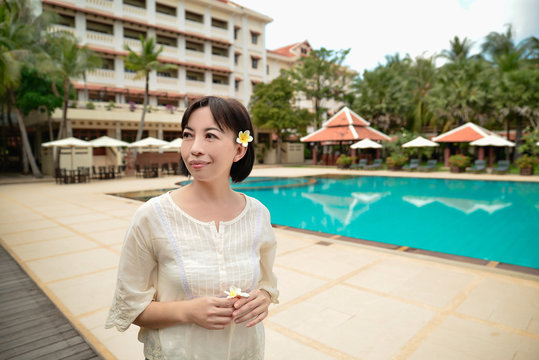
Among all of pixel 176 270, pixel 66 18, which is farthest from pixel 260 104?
pixel 176 270

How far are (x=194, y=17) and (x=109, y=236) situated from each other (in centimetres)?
2975

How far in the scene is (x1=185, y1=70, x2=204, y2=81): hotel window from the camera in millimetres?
30733

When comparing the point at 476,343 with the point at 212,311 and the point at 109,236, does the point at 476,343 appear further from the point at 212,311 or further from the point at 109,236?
the point at 109,236

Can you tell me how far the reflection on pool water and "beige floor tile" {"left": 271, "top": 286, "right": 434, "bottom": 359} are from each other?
3.60 metres

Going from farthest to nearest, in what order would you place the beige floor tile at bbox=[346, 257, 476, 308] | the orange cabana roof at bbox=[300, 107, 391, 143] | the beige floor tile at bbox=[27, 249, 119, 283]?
the orange cabana roof at bbox=[300, 107, 391, 143] < the beige floor tile at bbox=[27, 249, 119, 283] < the beige floor tile at bbox=[346, 257, 476, 308]

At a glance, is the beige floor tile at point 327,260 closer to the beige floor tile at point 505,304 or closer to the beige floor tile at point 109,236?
the beige floor tile at point 505,304

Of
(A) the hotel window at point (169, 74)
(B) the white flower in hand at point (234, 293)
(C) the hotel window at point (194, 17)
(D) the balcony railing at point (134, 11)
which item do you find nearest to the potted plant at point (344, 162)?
(A) the hotel window at point (169, 74)

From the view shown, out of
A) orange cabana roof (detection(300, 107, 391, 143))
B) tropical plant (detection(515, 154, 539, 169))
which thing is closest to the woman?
tropical plant (detection(515, 154, 539, 169))

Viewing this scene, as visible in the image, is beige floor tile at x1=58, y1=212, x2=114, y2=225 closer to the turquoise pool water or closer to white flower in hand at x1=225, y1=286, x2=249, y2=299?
the turquoise pool water

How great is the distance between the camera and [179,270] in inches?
44.6

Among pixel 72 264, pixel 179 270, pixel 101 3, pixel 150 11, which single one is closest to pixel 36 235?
pixel 72 264

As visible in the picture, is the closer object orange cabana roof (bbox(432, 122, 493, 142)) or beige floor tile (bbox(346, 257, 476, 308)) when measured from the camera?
beige floor tile (bbox(346, 257, 476, 308))

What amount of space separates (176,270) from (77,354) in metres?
2.03

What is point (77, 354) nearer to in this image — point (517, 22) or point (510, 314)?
point (510, 314)
